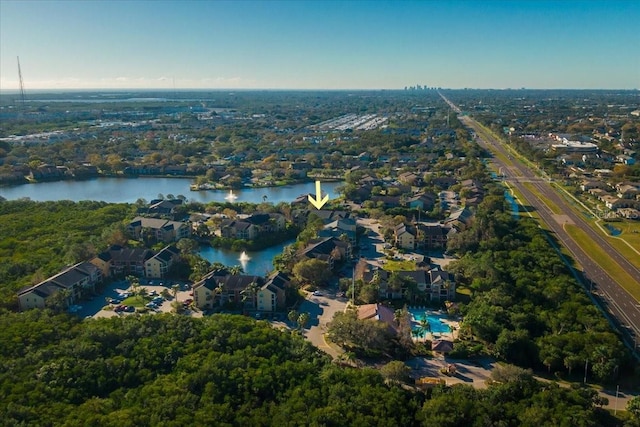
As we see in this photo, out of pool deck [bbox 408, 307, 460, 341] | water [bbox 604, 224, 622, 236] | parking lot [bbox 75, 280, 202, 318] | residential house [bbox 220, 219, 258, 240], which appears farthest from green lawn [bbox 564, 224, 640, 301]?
parking lot [bbox 75, 280, 202, 318]

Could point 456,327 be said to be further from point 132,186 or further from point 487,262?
point 132,186

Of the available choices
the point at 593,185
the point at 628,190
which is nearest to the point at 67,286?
the point at 628,190

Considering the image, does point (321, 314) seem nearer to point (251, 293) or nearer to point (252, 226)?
point (251, 293)

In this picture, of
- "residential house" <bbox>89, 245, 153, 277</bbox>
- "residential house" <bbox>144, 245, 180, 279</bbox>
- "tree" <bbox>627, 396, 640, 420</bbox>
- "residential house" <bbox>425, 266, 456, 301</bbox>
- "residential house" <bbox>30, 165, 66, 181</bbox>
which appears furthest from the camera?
"residential house" <bbox>30, 165, 66, 181</bbox>

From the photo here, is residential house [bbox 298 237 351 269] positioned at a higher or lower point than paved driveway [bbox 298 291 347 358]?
higher

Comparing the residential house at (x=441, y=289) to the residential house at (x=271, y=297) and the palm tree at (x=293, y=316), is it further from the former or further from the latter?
the residential house at (x=271, y=297)

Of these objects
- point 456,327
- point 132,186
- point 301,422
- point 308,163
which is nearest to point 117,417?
point 301,422

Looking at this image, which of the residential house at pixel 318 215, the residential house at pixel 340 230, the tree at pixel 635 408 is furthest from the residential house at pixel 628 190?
the tree at pixel 635 408

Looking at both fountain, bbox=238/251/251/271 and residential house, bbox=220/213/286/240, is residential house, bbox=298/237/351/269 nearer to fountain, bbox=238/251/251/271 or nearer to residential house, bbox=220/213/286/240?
fountain, bbox=238/251/251/271
